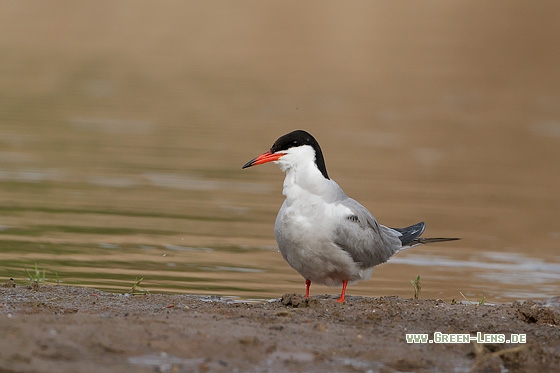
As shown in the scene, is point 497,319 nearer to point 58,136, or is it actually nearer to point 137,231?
point 137,231

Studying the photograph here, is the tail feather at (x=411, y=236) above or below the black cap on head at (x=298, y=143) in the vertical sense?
below

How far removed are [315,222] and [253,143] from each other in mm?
9335

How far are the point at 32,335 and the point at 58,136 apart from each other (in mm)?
11368

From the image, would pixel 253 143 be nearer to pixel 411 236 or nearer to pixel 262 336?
pixel 411 236

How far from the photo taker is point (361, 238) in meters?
7.89

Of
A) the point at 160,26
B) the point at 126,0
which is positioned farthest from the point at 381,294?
the point at 126,0

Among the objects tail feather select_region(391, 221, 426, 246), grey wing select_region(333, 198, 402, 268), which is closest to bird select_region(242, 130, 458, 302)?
grey wing select_region(333, 198, 402, 268)

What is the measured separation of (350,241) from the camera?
25.4 ft

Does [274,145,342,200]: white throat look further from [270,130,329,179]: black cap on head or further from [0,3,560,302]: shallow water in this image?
[0,3,560,302]: shallow water

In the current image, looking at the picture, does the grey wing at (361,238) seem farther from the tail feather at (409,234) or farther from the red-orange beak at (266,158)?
the red-orange beak at (266,158)

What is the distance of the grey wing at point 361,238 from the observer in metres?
7.70

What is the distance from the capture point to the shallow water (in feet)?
32.8

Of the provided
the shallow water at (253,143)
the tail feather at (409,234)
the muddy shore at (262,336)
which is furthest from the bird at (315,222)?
the shallow water at (253,143)

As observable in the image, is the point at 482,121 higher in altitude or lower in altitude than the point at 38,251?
higher
